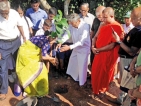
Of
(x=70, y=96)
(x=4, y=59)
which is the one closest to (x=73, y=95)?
(x=70, y=96)

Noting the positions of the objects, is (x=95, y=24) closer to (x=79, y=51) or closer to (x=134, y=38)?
(x=79, y=51)

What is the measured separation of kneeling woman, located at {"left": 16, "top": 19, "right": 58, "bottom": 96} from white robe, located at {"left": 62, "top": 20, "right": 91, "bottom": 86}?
590 mm

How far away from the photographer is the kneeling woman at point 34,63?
3967 mm

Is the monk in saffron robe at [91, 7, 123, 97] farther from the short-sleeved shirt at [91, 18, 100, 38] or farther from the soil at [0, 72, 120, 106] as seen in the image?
the short-sleeved shirt at [91, 18, 100, 38]

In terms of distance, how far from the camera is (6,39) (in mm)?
4312

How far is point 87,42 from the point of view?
461cm

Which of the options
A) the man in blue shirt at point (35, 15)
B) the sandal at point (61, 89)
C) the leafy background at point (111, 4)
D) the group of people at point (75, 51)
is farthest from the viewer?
the leafy background at point (111, 4)

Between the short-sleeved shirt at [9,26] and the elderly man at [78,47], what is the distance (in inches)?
36.7

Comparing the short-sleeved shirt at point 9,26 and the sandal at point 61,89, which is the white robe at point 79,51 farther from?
the short-sleeved shirt at point 9,26

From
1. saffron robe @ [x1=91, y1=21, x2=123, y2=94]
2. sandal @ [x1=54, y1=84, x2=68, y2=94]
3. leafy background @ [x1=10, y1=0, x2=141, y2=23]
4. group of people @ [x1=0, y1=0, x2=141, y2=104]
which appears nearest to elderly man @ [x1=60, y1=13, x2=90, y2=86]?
group of people @ [x1=0, y1=0, x2=141, y2=104]

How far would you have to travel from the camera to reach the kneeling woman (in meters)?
3.97

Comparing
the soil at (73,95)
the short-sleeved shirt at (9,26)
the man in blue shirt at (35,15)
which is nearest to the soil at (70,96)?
the soil at (73,95)

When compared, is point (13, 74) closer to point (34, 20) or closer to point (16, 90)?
point (16, 90)

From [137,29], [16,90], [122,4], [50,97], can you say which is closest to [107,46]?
[137,29]
